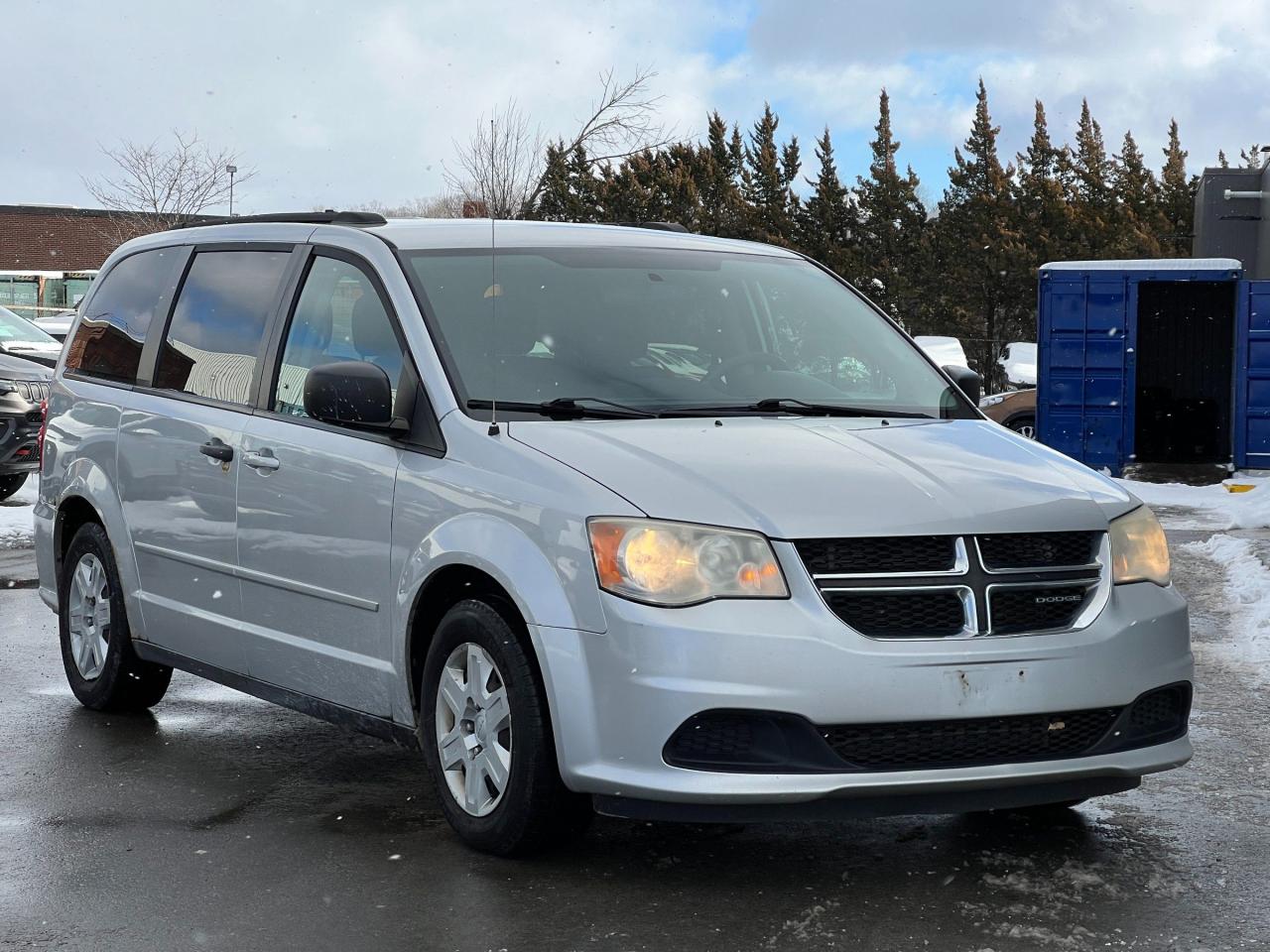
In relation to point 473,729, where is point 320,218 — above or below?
above

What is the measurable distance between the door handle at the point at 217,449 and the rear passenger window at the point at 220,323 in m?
0.16

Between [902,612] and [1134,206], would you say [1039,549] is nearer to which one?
[902,612]

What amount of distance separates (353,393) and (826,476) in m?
1.39

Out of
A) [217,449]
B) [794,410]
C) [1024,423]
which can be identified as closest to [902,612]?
[794,410]

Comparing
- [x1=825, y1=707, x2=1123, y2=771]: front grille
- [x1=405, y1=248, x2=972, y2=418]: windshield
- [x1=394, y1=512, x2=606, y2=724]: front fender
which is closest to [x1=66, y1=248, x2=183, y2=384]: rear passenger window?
[x1=405, y1=248, x2=972, y2=418]: windshield

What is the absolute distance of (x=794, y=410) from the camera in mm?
5035

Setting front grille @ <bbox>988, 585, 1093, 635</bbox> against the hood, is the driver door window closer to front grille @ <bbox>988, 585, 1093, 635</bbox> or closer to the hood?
the hood

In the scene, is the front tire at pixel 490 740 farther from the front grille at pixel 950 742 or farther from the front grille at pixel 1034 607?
the front grille at pixel 1034 607

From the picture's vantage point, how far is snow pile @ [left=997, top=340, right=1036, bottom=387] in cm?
3222

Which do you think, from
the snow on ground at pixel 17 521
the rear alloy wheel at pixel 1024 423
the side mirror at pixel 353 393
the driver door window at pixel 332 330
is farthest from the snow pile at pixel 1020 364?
the side mirror at pixel 353 393

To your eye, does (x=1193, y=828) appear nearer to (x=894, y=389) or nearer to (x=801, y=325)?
(x=894, y=389)

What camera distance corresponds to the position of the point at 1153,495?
17281 millimetres

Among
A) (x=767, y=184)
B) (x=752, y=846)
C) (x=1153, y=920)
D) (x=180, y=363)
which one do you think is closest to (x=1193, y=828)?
(x=1153, y=920)

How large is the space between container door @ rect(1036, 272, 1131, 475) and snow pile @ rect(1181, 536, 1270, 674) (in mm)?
9144
